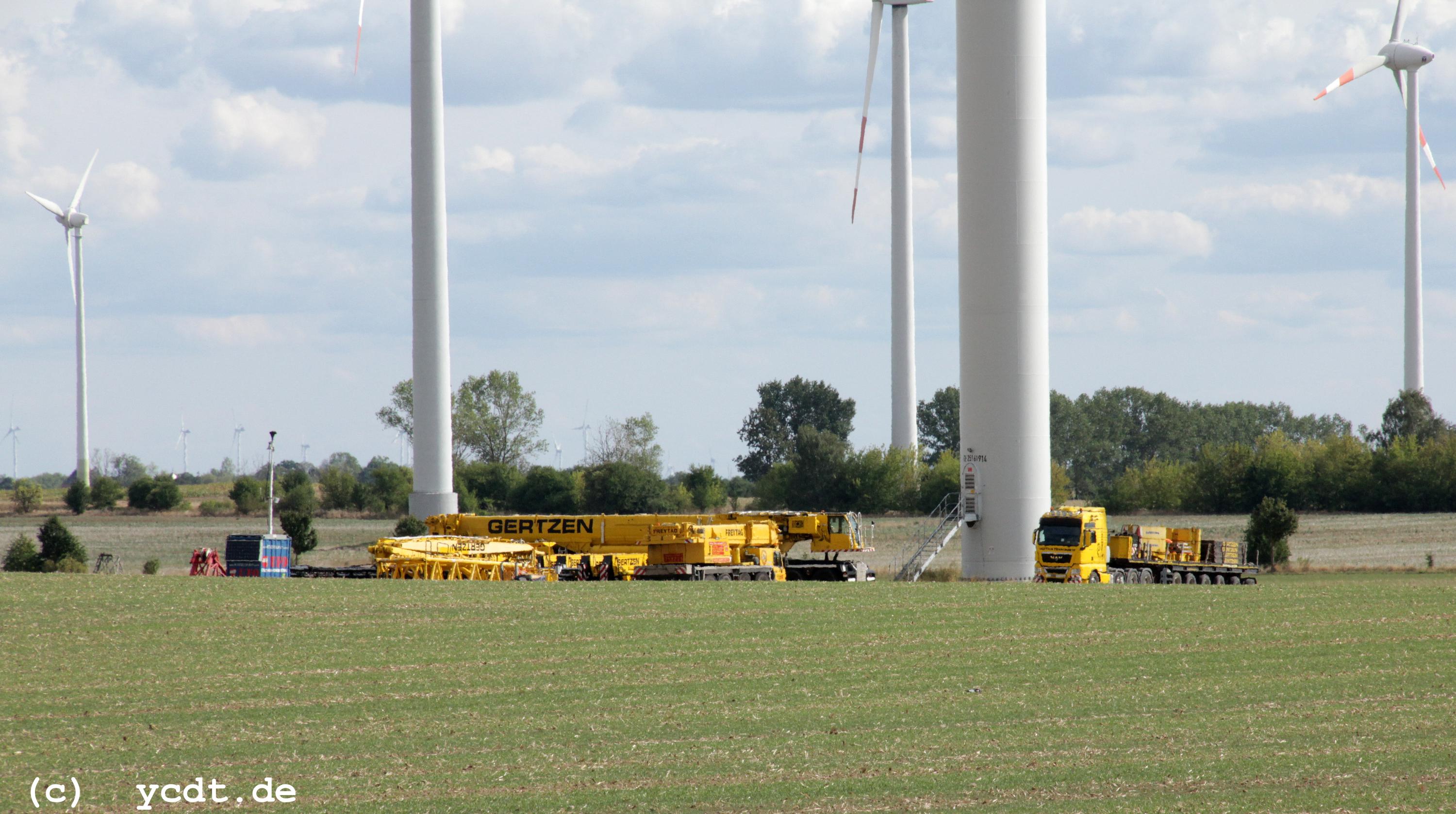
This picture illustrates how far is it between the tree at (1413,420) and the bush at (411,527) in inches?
2707

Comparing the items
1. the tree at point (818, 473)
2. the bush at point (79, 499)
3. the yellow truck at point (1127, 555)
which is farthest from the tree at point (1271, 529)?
the bush at point (79, 499)

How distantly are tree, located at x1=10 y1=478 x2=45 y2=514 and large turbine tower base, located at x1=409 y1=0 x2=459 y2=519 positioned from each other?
60.6 meters

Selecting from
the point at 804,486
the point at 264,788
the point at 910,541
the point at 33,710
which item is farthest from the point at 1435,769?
the point at 804,486

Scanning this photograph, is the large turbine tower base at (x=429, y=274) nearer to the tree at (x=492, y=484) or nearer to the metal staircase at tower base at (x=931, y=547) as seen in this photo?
the metal staircase at tower base at (x=931, y=547)

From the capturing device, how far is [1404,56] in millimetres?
102812

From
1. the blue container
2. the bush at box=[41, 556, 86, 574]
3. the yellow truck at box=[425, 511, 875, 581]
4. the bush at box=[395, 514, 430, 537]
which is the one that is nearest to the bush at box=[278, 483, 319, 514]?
the bush at box=[395, 514, 430, 537]

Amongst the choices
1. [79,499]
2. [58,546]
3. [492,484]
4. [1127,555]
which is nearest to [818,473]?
[492,484]

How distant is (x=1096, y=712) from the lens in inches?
869

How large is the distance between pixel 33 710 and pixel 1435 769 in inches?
711

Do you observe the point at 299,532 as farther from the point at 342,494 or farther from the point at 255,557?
the point at 342,494

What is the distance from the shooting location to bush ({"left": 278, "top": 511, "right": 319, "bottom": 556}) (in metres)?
70.4

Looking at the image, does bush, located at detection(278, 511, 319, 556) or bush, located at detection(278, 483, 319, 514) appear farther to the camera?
bush, located at detection(278, 483, 319, 514)

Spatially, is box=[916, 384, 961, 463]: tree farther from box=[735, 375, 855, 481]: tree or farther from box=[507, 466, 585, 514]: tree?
box=[507, 466, 585, 514]: tree

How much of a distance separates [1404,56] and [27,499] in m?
105
